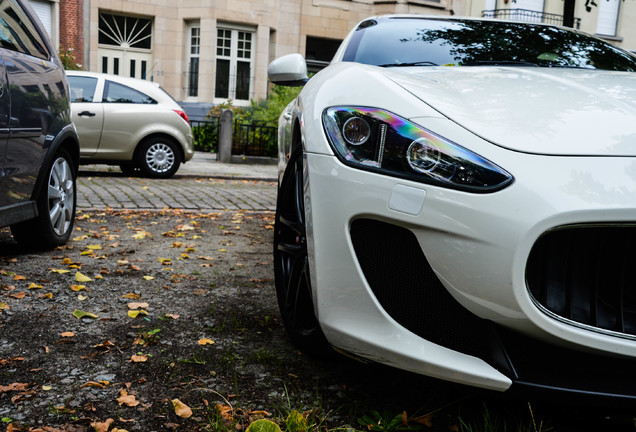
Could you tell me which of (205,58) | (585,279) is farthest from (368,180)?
(205,58)

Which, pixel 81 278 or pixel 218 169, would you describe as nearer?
pixel 81 278

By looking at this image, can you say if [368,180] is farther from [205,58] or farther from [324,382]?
[205,58]

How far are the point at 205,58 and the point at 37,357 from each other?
21.0m

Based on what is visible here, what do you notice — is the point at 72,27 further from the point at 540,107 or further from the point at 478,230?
the point at 478,230

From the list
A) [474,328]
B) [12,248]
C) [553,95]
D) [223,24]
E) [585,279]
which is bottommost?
[12,248]

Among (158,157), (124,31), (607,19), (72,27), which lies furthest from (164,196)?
(607,19)

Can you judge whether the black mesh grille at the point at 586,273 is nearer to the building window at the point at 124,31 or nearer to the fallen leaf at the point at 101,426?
the fallen leaf at the point at 101,426

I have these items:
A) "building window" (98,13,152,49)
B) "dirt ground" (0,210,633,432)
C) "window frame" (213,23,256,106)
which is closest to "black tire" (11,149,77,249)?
"dirt ground" (0,210,633,432)

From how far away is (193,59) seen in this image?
75.9 ft

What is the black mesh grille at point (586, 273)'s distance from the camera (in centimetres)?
175

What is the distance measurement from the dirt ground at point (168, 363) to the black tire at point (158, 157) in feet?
22.0

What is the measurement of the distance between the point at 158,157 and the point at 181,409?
9081 mm

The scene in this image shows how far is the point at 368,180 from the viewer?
1.93m

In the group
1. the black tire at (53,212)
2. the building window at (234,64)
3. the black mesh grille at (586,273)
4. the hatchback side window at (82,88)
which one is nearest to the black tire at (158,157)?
the hatchback side window at (82,88)
